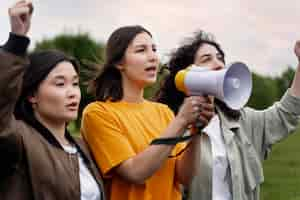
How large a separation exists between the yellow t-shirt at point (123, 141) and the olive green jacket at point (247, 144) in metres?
0.56

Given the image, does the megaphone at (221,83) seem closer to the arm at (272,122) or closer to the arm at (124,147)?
the arm at (124,147)

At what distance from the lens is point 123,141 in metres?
3.98

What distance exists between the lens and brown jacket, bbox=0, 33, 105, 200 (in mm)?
3125

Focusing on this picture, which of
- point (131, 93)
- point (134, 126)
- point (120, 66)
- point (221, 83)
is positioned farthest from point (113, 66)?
point (221, 83)

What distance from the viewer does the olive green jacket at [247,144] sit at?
15.4ft

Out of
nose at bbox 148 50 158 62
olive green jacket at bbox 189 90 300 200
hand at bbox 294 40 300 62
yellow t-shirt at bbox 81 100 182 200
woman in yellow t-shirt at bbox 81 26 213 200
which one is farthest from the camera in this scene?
hand at bbox 294 40 300 62

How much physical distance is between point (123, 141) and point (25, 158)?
70 centimetres

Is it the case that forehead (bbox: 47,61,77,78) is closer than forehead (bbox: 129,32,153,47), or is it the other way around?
forehead (bbox: 47,61,77,78)

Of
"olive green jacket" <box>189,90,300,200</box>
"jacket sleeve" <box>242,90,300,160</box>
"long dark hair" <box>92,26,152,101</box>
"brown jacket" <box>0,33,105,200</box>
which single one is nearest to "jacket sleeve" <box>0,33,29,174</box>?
"brown jacket" <box>0,33,105,200</box>

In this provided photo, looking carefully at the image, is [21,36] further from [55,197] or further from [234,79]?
[234,79]

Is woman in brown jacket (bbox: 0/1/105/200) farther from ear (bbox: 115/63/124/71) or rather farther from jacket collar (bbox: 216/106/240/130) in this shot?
jacket collar (bbox: 216/106/240/130)

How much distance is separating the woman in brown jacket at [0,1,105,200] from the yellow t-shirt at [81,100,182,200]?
0.12 m

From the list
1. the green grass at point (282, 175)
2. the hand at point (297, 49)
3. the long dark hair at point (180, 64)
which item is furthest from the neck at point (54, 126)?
the green grass at point (282, 175)

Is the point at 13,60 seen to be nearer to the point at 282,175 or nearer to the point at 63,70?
the point at 63,70
